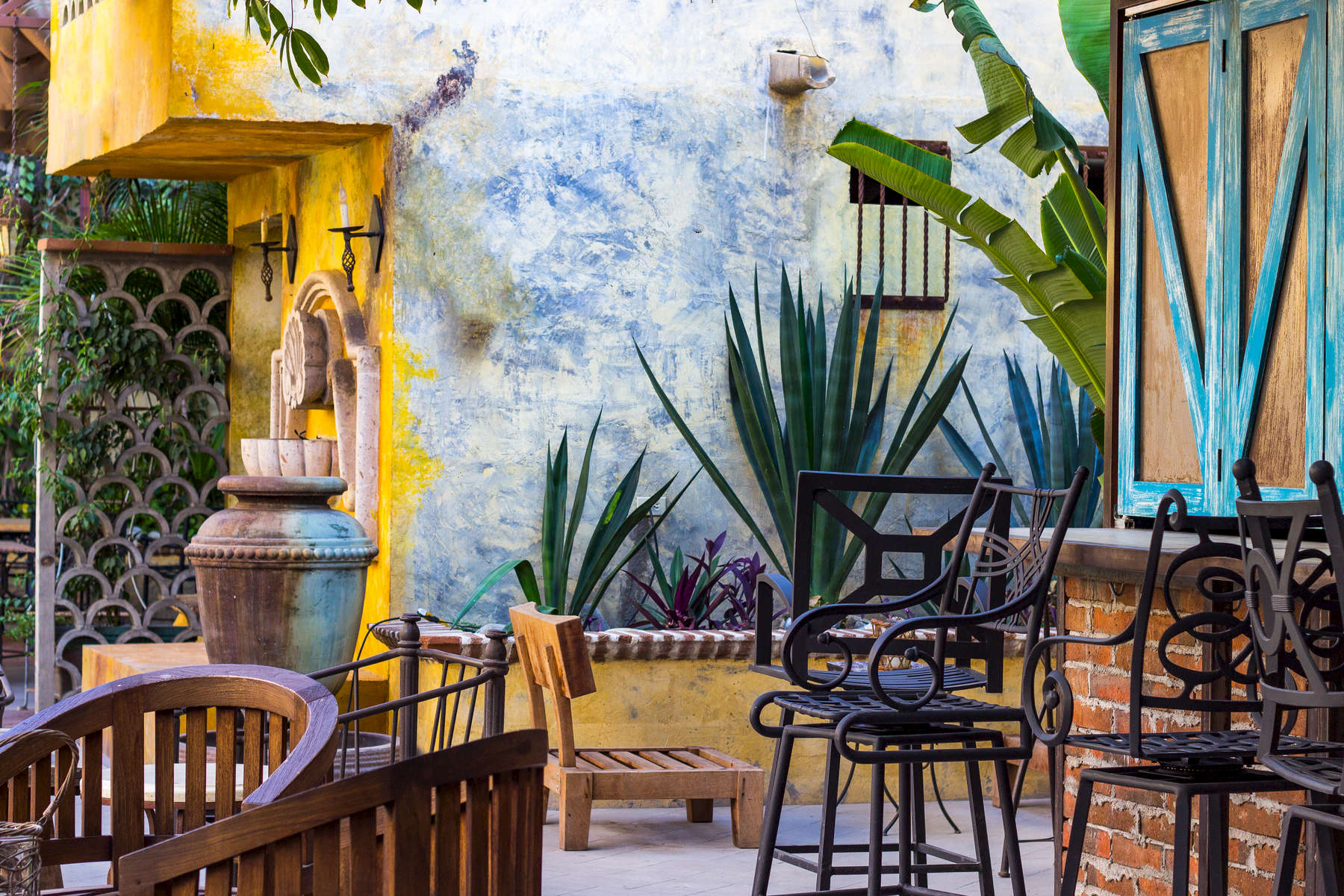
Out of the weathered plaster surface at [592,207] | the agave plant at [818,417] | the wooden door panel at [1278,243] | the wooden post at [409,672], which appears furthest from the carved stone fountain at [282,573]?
the wooden door panel at [1278,243]

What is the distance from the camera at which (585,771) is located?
5676 millimetres

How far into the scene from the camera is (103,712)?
285cm

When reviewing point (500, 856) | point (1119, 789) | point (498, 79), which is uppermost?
point (498, 79)

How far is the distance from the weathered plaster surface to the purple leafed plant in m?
0.23

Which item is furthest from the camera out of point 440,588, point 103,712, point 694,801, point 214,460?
point 214,460

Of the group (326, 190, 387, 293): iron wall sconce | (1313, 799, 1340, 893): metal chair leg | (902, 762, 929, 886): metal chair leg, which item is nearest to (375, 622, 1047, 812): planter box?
(326, 190, 387, 293): iron wall sconce

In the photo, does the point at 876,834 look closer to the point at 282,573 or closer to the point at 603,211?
the point at 282,573

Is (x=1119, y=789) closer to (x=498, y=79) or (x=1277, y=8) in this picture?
(x=1277, y=8)

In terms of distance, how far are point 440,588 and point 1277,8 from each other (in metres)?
4.19

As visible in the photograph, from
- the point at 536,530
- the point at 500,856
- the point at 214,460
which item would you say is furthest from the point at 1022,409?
the point at 500,856

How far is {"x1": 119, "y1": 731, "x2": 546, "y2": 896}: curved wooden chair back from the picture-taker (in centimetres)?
204

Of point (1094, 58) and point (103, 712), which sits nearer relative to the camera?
point (103, 712)

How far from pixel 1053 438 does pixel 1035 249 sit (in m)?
1.73

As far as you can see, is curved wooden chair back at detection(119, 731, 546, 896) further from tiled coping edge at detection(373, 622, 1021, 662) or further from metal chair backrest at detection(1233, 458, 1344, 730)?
tiled coping edge at detection(373, 622, 1021, 662)
